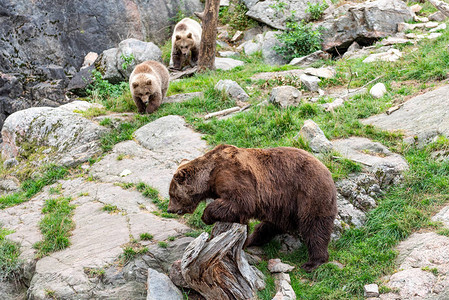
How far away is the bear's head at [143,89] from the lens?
9.86 metres

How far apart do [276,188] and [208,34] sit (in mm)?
8414

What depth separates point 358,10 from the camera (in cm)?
1405

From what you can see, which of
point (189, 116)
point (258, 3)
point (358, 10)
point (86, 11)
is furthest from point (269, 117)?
point (86, 11)

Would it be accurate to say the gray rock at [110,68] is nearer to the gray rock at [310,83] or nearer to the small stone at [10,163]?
the small stone at [10,163]

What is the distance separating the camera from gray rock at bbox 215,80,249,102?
32.2 ft

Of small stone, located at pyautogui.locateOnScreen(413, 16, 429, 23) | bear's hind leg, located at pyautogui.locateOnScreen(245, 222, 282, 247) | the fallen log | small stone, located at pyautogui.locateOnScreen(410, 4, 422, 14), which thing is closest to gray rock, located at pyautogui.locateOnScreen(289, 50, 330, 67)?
small stone, located at pyautogui.locateOnScreen(413, 16, 429, 23)

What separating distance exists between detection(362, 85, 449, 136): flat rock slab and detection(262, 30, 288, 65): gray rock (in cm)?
644

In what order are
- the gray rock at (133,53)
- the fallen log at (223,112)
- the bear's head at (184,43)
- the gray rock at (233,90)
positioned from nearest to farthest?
the fallen log at (223,112) → the gray rock at (233,90) → the gray rock at (133,53) → the bear's head at (184,43)

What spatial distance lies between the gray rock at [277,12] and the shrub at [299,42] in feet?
5.33

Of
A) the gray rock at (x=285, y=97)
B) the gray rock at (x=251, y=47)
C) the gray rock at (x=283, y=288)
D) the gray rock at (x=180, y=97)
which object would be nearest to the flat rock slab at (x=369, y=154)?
the gray rock at (x=285, y=97)

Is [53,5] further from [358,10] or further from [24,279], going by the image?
[24,279]

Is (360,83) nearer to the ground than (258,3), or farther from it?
nearer to the ground

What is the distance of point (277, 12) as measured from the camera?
52.7 feet

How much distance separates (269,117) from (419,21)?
8.10 m
